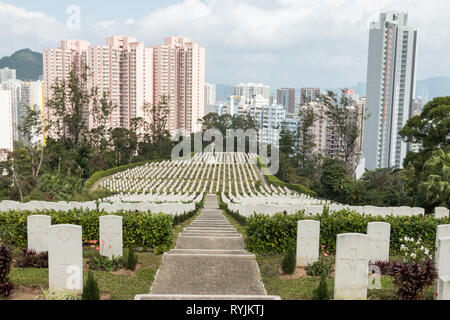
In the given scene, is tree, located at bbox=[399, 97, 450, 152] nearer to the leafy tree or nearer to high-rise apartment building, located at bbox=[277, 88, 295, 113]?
the leafy tree

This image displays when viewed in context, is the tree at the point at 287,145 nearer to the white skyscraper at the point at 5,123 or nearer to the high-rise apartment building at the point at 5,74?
the white skyscraper at the point at 5,123

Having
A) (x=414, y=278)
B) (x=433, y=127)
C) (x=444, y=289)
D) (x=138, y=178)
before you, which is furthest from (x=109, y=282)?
(x=138, y=178)

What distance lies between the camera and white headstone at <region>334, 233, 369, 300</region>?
6789 millimetres

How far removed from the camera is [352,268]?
6801 millimetres

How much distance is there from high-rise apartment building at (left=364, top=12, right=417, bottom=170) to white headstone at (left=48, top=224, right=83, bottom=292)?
288 ft

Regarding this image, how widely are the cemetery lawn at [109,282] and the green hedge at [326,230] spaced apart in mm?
2765

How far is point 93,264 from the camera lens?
8.27 metres

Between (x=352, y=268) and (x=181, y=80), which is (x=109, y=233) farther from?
(x=181, y=80)

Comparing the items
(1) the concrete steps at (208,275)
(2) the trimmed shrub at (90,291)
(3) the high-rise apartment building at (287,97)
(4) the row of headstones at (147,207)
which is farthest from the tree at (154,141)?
(3) the high-rise apartment building at (287,97)

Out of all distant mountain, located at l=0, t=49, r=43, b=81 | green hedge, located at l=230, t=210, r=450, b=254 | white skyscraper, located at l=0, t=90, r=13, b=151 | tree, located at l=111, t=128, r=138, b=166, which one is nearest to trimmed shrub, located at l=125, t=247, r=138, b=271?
green hedge, located at l=230, t=210, r=450, b=254

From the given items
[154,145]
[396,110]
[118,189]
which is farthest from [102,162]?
[396,110]

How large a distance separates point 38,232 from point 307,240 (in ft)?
20.0
